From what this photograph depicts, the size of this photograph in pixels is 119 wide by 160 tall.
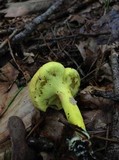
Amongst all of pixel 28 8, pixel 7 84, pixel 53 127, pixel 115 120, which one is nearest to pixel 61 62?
pixel 7 84

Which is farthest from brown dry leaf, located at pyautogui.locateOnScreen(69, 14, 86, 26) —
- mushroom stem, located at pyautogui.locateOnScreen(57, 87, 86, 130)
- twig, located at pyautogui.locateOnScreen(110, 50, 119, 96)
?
mushroom stem, located at pyautogui.locateOnScreen(57, 87, 86, 130)

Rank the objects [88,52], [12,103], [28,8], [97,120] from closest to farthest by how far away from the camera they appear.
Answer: [97,120], [12,103], [88,52], [28,8]

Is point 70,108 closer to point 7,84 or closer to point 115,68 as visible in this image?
point 115,68

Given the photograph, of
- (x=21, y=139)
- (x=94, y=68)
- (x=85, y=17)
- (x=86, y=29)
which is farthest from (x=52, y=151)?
(x=85, y=17)

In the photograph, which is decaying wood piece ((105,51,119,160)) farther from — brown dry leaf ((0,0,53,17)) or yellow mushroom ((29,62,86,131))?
brown dry leaf ((0,0,53,17))

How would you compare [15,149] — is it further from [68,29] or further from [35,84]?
[68,29]
